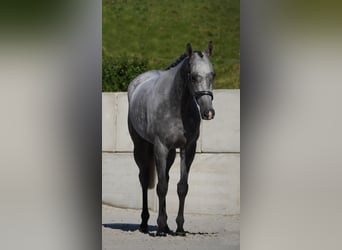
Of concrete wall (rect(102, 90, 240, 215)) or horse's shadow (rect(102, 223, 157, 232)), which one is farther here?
horse's shadow (rect(102, 223, 157, 232))

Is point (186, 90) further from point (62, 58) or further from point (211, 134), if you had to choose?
point (62, 58)

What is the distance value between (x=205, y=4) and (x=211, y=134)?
1145 mm

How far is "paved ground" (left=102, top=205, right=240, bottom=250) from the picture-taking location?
22.5 feet

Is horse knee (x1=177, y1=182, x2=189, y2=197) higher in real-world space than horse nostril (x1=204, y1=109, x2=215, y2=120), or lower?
lower

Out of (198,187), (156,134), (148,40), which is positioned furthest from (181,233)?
(148,40)

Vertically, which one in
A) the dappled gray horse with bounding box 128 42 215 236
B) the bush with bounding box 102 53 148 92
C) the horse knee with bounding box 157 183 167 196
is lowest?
the horse knee with bounding box 157 183 167 196

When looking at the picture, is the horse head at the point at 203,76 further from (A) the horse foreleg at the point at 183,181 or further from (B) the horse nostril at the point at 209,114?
(A) the horse foreleg at the point at 183,181

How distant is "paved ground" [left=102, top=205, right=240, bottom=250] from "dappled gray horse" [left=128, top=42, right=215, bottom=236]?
0.06 m

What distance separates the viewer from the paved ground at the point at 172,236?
685cm

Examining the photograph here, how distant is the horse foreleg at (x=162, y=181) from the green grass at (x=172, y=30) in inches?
29.7

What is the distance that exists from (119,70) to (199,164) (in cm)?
110

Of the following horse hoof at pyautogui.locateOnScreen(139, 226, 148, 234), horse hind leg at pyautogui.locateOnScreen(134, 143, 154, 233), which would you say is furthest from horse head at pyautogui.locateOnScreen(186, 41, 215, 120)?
horse hoof at pyautogui.locateOnScreen(139, 226, 148, 234)

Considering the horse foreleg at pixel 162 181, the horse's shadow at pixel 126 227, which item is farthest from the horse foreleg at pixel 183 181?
the horse's shadow at pixel 126 227

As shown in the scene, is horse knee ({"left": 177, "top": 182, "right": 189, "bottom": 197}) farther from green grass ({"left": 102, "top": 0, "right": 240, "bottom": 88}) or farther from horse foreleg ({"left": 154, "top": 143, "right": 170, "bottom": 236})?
green grass ({"left": 102, "top": 0, "right": 240, "bottom": 88})
